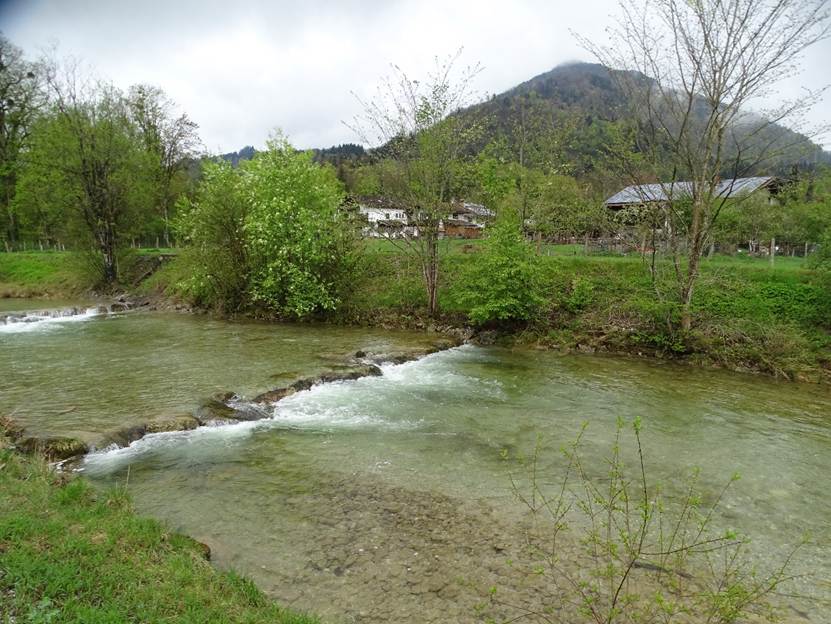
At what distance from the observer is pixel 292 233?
23172mm

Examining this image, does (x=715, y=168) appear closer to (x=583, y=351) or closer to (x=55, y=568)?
(x=583, y=351)

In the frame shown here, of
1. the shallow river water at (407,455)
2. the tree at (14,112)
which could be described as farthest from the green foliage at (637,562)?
the tree at (14,112)

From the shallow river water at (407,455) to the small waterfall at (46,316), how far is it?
5.98m

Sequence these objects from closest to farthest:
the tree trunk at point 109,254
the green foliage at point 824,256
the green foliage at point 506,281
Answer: the green foliage at point 824,256 < the green foliage at point 506,281 < the tree trunk at point 109,254

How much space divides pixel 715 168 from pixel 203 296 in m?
24.8

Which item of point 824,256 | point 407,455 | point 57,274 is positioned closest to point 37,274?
point 57,274

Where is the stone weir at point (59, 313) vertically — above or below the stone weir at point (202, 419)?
above

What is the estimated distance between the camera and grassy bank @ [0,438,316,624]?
4.13 m

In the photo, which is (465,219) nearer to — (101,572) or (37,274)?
(101,572)

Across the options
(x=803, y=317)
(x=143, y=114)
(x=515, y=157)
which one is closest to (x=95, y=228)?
(x=143, y=114)

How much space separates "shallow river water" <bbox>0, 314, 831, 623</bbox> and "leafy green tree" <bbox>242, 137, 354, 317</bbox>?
248 inches

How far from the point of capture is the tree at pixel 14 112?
137 feet

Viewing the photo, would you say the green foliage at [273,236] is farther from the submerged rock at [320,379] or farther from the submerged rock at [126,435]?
Answer: the submerged rock at [126,435]

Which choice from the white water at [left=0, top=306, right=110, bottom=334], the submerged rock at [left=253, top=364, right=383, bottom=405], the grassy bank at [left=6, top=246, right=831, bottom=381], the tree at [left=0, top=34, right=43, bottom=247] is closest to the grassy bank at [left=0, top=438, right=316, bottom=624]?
the submerged rock at [left=253, top=364, right=383, bottom=405]
